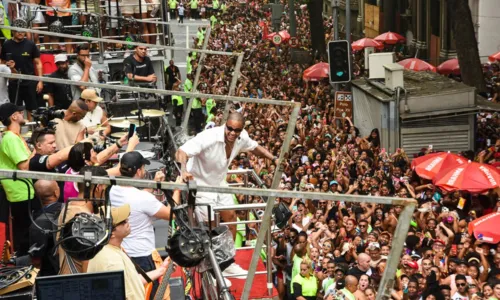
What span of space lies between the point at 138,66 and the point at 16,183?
865cm

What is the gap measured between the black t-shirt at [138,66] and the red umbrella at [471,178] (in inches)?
218

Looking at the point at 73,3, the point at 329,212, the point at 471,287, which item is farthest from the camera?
the point at 73,3

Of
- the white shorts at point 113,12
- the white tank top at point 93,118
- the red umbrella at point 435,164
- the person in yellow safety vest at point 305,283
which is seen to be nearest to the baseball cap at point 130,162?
the white tank top at point 93,118

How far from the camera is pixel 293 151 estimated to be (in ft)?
69.7

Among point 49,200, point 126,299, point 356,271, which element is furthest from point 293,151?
point 126,299

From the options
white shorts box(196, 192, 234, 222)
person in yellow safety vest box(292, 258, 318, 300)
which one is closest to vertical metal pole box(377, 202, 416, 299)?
white shorts box(196, 192, 234, 222)

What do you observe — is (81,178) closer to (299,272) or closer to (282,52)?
(299,272)

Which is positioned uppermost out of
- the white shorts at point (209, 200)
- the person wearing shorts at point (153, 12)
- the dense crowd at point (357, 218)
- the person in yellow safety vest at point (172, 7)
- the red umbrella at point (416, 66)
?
the person wearing shorts at point (153, 12)

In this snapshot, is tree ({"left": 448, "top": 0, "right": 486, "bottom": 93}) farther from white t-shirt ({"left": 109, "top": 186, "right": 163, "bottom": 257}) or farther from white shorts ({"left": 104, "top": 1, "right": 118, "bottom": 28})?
white t-shirt ({"left": 109, "top": 186, "right": 163, "bottom": 257})

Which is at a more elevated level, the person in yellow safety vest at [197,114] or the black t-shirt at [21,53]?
the black t-shirt at [21,53]

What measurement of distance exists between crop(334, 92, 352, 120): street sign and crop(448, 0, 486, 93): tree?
380cm

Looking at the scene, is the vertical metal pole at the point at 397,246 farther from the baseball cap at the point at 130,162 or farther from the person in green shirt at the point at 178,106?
the person in green shirt at the point at 178,106

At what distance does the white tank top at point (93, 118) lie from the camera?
47.0ft

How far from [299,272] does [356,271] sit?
3.08ft
